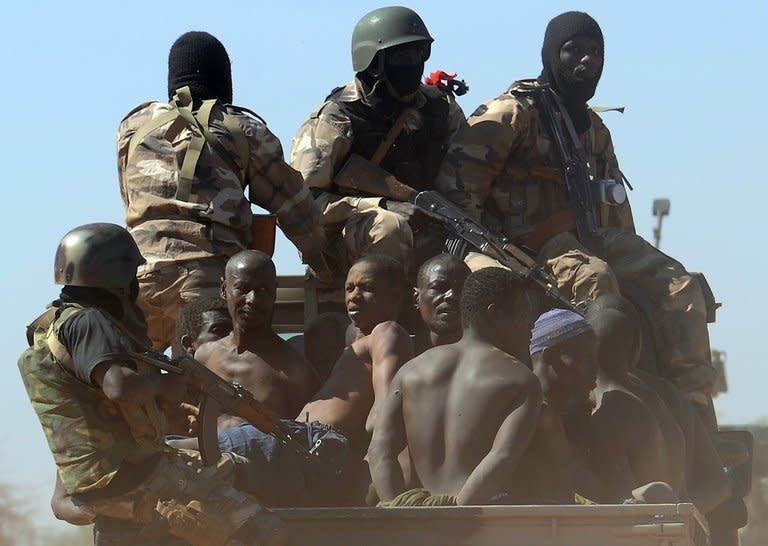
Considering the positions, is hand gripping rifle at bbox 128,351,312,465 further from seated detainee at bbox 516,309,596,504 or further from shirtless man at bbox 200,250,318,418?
seated detainee at bbox 516,309,596,504

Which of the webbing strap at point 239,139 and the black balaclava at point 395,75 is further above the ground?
the black balaclava at point 395,75

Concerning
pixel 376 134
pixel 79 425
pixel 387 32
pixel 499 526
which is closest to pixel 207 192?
pixel 376 134

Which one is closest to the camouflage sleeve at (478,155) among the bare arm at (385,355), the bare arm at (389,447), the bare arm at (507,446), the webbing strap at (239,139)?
the webbing strap at (239,139)

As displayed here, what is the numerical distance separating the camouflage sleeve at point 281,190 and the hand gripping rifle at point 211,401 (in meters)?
2.21

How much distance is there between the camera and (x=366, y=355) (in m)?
7.90

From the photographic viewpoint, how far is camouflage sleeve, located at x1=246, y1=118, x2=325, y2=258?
8.99m

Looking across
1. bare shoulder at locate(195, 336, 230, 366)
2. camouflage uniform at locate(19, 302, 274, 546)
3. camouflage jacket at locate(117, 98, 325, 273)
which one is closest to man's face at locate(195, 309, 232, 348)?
bare shoulder at locate(195, 336, 230, 366)

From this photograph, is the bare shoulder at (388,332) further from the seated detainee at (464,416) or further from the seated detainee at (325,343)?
the seated detainee at (464,416)

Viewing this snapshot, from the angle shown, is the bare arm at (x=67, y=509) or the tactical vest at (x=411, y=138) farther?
the tactical vest at (x=411, y=138)

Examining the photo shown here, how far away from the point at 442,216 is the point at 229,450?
99.7 inches

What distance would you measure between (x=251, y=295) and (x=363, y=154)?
6.00 feet

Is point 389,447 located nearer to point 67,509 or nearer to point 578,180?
point 67,509

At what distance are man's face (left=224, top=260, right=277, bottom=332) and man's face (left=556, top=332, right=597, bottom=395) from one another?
4.19 ft

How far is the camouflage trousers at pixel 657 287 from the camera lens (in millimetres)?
9250
